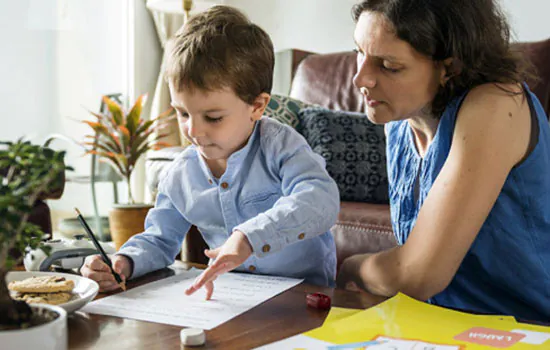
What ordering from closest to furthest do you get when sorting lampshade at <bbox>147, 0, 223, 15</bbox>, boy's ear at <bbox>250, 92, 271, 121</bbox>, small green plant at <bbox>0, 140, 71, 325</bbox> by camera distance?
small green plant at <bbox>0, 140, 71, 325</bbox>
boy's ear at <bbox>250, 92, 271, 121</bbox>
lampshade at <bbox>147, 0, 223, 15</bbox>

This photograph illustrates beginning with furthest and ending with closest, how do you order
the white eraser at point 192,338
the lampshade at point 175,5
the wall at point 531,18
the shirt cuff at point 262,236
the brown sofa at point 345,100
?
the lampshade at point 175,5
the wall at point 531,18
the brown sofa at point 345,100
the shirt cuff at point 262,236
the white eraser at point 192,338

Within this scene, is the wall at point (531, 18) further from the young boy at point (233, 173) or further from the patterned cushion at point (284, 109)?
the young boy at point (233, 173)

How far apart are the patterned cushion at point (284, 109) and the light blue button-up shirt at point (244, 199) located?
1218mm

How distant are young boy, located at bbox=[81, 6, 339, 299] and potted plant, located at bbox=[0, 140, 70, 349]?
42 cm

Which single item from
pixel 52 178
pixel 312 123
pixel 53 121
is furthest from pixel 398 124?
pixel 53 121

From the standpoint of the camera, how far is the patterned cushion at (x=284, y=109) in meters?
2.44

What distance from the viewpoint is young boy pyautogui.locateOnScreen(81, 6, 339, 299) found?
1.01m

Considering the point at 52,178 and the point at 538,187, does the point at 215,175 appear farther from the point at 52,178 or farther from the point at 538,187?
the point at 52,178

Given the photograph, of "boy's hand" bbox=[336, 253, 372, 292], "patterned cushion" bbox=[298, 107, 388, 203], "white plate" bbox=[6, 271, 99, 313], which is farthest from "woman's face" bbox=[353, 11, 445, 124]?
"patterned cushion" bbox=[298, 107, 388, 203]

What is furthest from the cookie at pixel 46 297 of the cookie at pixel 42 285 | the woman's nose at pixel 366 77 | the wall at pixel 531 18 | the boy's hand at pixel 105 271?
the wall at pixel 531 18

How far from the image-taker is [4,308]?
52 centimetres

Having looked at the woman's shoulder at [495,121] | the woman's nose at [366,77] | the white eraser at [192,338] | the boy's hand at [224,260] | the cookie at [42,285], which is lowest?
the cookie at [42,285]

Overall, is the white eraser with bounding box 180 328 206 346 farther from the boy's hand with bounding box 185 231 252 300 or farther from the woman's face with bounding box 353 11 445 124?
the woman's face with bounding box 353 11 445 124

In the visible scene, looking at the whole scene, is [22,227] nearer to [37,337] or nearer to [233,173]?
[37,337]
